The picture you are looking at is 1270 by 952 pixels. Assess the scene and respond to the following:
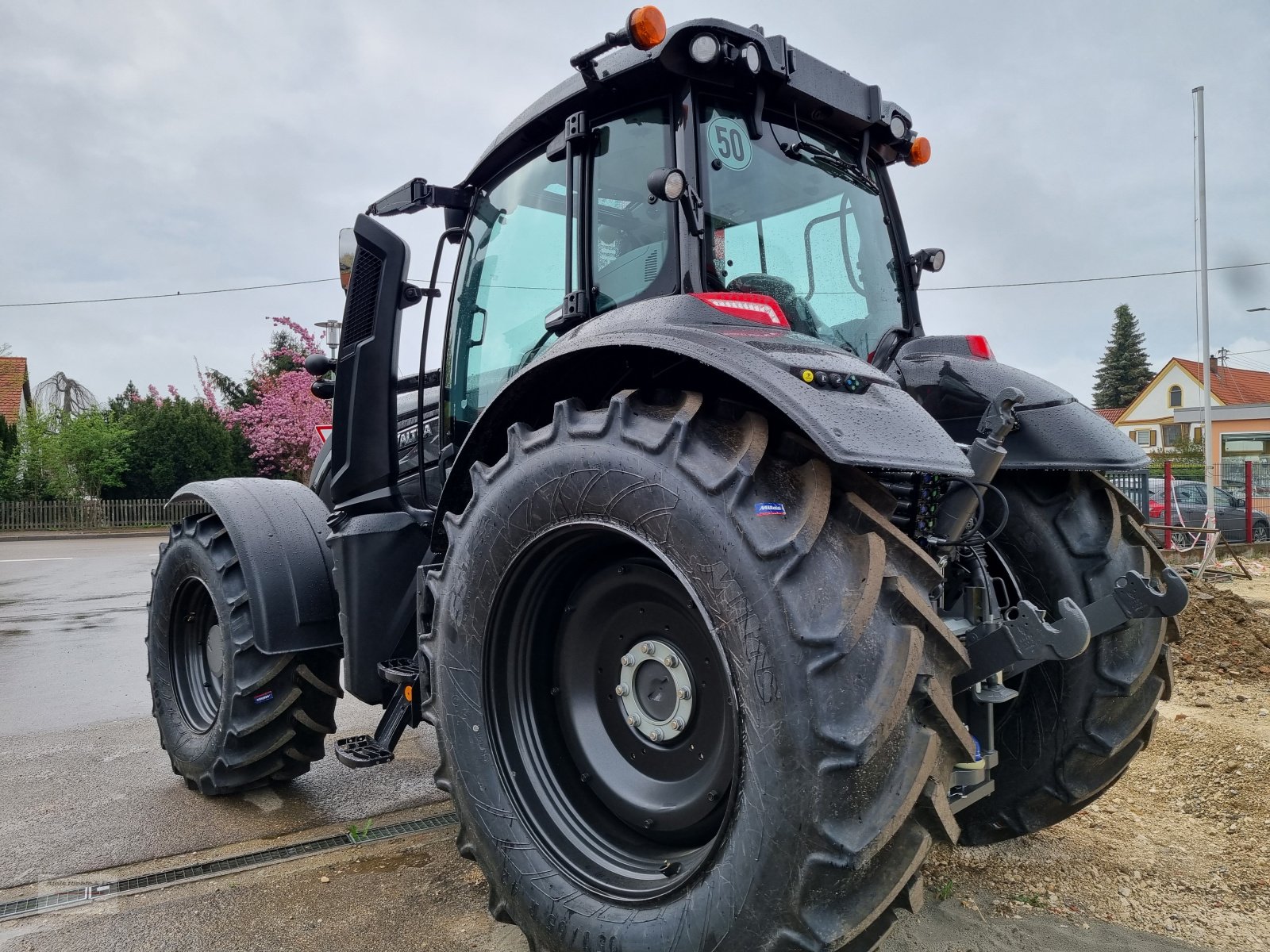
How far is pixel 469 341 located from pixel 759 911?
2.31 meters

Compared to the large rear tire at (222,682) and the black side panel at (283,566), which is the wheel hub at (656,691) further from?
the large rear tire at (222,682)

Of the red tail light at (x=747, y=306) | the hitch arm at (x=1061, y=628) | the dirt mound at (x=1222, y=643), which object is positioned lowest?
the dirt mound at (x=1222, y=643)

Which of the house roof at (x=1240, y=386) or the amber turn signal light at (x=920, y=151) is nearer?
the amber turn signal light at (x=920, y=151)

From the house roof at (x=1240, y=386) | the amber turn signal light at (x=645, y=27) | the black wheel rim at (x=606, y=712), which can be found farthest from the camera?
the house roof at (x=1240, y=386)

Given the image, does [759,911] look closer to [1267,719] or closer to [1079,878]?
[1079,878]

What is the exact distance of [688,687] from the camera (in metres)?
2.15

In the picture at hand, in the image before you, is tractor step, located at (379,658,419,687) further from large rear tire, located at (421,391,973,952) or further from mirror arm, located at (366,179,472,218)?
mirror arm, located at (366,179,472,218)

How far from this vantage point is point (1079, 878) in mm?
2945

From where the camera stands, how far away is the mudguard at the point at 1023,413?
2521 mm

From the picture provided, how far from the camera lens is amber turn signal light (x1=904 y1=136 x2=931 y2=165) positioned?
3236 millimetres

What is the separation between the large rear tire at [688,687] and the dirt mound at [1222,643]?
16.4 feet

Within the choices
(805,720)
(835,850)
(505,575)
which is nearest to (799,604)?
(805,720)

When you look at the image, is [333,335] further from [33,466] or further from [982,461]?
[33,466]

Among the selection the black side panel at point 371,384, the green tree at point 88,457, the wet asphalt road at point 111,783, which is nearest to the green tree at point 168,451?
the green tree at point 88,457
